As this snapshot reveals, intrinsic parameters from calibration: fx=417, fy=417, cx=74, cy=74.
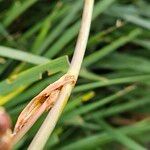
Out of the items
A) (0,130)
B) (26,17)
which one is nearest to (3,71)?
(26,17)

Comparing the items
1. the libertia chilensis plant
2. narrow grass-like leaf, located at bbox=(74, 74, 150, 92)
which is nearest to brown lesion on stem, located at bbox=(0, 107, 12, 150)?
the libertia chilensis plant

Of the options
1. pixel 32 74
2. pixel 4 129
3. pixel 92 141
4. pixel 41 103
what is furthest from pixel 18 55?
pixel 4 129

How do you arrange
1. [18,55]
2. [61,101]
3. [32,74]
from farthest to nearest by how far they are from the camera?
[18,55], [32,74], [61,101]

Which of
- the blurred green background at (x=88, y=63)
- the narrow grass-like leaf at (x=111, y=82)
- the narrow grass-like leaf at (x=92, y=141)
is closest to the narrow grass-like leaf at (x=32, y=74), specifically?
the blurred green background at (x=88, y=63)

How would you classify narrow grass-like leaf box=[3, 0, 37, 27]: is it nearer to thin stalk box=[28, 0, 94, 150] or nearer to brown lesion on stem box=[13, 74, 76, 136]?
thin stalk box=[28, 0, 94, 150]

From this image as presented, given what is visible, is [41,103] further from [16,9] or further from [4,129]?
[16,9]

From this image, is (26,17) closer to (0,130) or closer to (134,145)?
(134,145)

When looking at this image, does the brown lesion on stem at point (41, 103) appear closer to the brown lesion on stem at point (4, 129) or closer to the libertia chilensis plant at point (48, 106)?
the libertia chilensis plant at point (48, 106)

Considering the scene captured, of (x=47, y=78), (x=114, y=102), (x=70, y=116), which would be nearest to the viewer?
(x=47, y=78)
